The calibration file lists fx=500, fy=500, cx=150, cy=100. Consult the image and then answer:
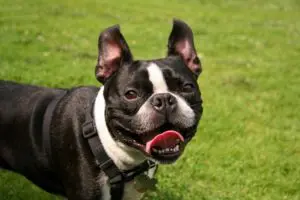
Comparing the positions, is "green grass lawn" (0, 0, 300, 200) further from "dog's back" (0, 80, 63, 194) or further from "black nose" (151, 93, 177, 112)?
"black nose" (151, 93, 177, 112)

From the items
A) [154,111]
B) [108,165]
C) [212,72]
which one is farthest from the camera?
[212,72]

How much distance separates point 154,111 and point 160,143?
9.1 inches

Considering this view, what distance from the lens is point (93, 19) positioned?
13.5 metres

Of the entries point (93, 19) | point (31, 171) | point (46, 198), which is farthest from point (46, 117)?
point (93, 19)

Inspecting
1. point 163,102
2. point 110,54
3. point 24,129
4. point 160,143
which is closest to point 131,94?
point 163,102

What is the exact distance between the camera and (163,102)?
11.5ft

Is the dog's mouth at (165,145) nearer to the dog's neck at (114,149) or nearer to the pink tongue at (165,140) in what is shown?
the pink tongue at (165,140)

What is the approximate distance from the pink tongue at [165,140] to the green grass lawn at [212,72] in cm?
204

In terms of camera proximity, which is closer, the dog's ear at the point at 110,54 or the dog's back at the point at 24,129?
the dog's ear at the point at 110,54

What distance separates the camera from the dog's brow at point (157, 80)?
3.62 m

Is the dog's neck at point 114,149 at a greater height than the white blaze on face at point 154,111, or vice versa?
the white blaze on face at point 154,111

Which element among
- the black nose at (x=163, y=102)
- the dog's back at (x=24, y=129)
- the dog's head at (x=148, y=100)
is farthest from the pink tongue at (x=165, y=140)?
the dog's back at (x=24, y=129)

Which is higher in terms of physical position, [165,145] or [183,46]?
[183,46]

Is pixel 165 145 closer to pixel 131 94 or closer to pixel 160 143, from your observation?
pixel 160 143
